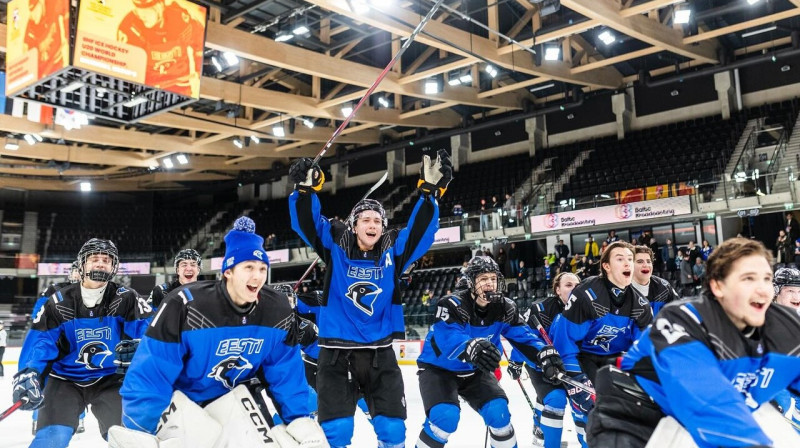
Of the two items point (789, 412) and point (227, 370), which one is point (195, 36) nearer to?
point (227, 370)

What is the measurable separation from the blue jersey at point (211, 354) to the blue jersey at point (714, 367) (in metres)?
1.41

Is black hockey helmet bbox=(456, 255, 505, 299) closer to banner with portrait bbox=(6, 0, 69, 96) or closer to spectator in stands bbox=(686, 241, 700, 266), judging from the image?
banner with portrait bbox=(6, 0, 69, 96)

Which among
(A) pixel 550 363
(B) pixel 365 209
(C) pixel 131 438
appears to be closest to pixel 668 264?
(A) pixel 550 363

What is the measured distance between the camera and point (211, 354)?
2760mm

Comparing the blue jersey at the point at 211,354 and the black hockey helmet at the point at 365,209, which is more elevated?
the black hockey helmet at the point at 365,209

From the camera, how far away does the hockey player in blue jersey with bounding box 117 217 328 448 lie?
2.58 meters

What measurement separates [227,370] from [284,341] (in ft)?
0.86

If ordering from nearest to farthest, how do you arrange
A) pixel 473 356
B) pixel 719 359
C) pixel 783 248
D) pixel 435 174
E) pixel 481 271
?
1. pixel 719 359
2. pixel 473 356
3. pixel 435 174
4. pixel 481 271
5. pixel 783 248

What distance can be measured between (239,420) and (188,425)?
0.61ft

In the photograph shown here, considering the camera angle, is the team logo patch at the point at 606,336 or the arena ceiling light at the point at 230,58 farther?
the arena ceiling light at the point at 230,58

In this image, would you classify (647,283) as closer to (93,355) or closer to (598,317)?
(598,317)

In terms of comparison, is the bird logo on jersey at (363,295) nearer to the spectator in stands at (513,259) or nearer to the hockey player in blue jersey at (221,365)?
the hockey player in blue jersey at (221,365)

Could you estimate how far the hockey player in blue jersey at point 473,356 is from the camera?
4027mm

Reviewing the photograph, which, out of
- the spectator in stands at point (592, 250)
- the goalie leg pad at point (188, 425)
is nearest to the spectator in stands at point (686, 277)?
the spectator in stands at point (592, 250)
